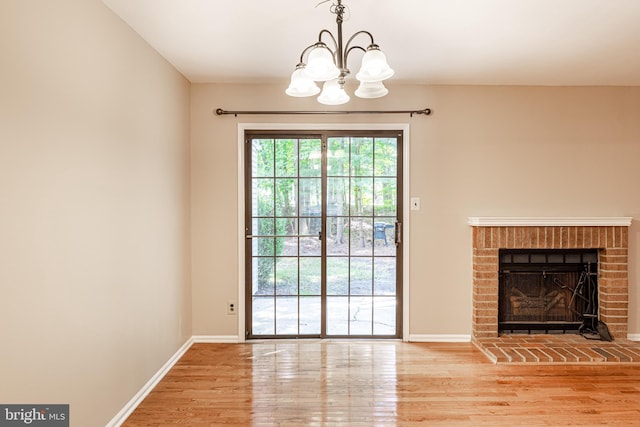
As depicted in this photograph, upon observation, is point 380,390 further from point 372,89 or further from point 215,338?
point 372,89

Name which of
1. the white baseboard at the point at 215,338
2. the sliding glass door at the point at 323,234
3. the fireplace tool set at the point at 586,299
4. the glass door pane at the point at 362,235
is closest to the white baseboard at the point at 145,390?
the white baseboard at the point at 215,338

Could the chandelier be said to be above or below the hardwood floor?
above

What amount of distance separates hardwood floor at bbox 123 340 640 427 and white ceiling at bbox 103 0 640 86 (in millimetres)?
2517

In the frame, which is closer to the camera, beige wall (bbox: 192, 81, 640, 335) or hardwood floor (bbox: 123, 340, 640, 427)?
hardwood floor (bbox: 123, 340, 640, 427)

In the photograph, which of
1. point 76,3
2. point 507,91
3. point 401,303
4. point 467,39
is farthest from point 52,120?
point 507,91

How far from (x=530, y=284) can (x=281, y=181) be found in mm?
2666

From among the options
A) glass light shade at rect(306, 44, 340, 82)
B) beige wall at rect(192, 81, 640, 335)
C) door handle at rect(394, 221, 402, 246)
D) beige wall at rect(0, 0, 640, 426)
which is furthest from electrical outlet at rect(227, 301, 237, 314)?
glass light shade at rect(306, 44, 340, 82)

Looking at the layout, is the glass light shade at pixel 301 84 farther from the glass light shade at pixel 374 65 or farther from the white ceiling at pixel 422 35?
the white ceiling at pixel 422 35

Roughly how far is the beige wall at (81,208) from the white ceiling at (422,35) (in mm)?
369

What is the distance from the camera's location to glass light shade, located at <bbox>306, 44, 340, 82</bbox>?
5.69 feet

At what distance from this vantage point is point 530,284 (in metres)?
3.77

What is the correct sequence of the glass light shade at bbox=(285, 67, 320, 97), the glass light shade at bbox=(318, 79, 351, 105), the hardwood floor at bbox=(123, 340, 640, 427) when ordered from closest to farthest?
1. the glass light shade at bbox=(285, 67, 320, 97)
2. the glass light shade at bbox=(318, 79, 351, 105)
3. the hardwood floor at bbox=(123, 340, 640, 427)

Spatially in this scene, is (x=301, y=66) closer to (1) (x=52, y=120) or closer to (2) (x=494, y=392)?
(1) (x=52, y=120)

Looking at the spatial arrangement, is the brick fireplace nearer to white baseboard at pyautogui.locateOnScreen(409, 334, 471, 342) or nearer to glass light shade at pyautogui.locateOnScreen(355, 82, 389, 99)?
white baseboard at pyautogui.locateOnScreen(409, 334, 471, 342)
